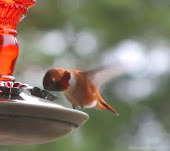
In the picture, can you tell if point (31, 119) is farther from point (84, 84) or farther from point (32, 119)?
point (84, 84)

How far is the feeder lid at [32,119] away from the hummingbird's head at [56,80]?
1.68 feet

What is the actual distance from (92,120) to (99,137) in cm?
12

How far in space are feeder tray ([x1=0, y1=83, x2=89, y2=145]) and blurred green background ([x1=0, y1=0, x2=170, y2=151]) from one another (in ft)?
8.23

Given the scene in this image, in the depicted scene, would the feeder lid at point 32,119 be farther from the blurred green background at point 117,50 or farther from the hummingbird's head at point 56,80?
the blurred green background at point 117,50

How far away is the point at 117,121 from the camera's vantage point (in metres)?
4.19

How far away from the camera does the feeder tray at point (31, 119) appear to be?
140 centimetres

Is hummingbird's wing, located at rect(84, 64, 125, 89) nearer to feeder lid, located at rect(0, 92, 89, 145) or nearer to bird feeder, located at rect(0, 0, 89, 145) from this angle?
bird feeder, located at rect(0, 0, 89, 145)

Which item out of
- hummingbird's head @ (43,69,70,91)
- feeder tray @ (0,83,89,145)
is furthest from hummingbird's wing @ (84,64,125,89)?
feeder tray @ (0,83,89,145)

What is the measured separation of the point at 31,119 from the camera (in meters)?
1.43

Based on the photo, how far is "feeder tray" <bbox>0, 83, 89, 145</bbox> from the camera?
1.40 meters

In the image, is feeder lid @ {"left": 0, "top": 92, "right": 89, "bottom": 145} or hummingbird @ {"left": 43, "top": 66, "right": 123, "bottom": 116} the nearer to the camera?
feeder lid @ {"left": 0, "top": 92, "right": 89, "bottom": 145}

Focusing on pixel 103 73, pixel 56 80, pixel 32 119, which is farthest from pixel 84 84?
pixel 32 119

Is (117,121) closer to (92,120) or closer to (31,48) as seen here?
(92,120)

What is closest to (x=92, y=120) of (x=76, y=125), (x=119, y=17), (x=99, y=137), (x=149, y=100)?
(x=99, y=137)
